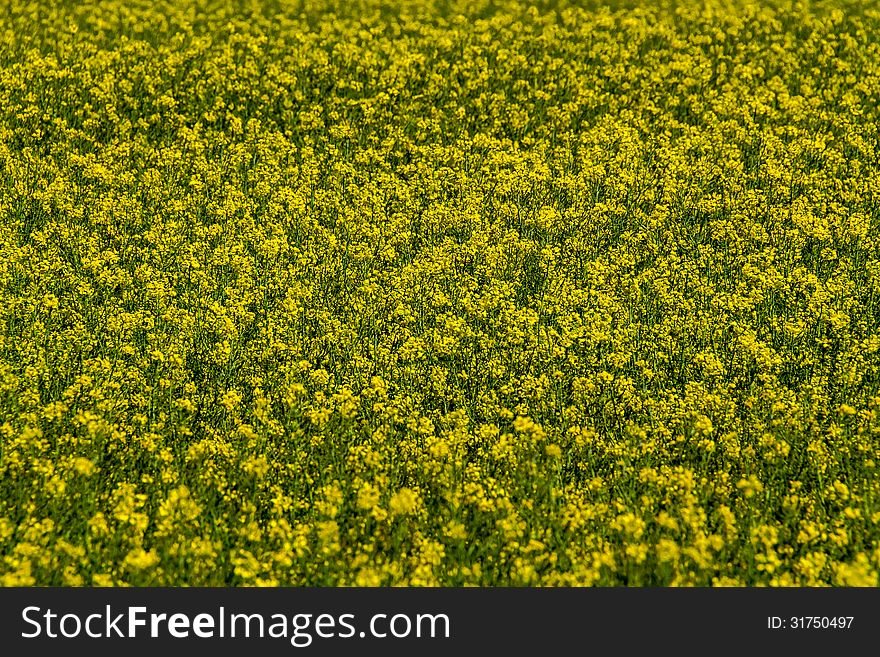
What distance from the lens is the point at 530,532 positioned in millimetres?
6582

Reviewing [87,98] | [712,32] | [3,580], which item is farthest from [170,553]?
[712,32]

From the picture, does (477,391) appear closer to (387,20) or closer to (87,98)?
(87,98)

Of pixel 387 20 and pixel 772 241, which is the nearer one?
pixel 772 241

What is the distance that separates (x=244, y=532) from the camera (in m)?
6.47

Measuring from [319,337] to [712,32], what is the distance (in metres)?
9.96

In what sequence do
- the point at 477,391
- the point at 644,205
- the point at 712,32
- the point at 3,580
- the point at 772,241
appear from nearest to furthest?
the point at 3,580 → the point at 477,391 → the point at 772,241 → the point at 644,205 → the point at 712,32

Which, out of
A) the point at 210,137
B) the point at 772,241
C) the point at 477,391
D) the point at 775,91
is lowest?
the point at 477,391

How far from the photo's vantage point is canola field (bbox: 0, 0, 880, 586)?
650cm

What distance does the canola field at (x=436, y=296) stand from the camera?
6.50 m

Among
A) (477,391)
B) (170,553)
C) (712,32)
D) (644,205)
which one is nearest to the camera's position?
(170,553)

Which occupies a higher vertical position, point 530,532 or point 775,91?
point 775,91

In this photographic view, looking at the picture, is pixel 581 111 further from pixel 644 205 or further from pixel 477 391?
pixel 477 391

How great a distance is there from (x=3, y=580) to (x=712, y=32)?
531 inches

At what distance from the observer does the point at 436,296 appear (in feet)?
30.0
